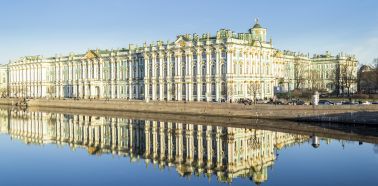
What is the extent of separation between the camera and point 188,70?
80125mm

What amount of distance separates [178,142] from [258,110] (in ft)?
65.6

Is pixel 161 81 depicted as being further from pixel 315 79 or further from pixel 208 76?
pixel 315 79

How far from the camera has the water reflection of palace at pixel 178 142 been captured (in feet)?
108

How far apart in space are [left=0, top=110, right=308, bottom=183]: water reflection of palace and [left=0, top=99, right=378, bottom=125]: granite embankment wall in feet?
28.0

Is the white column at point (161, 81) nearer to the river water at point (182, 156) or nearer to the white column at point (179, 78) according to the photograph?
the white column at point (179, 78)

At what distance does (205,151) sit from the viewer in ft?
125

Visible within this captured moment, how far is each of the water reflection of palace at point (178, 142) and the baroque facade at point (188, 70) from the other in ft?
64.1

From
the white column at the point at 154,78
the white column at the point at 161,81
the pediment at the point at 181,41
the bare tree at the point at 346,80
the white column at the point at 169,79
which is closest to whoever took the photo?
the pediment at the point at 181,41

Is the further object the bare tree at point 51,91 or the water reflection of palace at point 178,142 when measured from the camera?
the bare tree at point 51,91

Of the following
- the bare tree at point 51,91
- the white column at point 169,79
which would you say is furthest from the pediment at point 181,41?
the bare tree at point 51,91

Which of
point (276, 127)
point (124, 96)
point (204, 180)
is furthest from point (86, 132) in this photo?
point (124, 96)

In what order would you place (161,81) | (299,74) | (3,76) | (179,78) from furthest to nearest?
(3,76)
(299,74)
(161,81)
(179,78)

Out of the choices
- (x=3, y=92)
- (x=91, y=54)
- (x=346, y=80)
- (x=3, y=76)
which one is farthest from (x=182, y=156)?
(x=3, y=76)

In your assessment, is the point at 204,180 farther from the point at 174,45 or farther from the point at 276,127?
the point at 174,45
